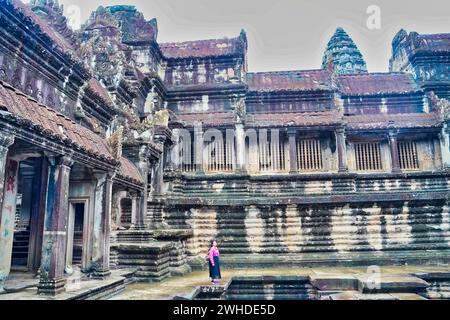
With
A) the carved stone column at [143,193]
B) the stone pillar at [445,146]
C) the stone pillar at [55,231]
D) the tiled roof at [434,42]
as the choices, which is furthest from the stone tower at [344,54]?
the stone pillar at [55,231]

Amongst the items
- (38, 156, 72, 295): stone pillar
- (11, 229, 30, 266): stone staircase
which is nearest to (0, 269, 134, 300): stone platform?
(38, 156, 72, 295): stone pillar

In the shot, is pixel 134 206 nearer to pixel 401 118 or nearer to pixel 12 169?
pixel 12 169

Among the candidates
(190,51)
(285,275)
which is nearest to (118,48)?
(190,51)

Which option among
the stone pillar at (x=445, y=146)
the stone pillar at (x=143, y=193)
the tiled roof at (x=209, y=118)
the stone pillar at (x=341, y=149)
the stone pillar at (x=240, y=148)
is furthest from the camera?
the tiled roof at (x=209, y=118)

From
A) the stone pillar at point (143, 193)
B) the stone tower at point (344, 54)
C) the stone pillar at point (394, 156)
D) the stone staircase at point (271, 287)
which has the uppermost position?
the stone tower at point (344, 54)

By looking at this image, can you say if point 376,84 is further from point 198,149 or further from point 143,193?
point 143,193

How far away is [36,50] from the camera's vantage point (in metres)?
8.04

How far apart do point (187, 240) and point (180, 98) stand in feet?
33.8

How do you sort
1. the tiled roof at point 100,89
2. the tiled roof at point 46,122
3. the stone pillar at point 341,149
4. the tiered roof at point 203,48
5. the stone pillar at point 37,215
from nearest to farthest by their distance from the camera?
the tiled roof at point 46,122 < the stone pillar at point 37,215 < the tiled roof at point 100,89 < the stone pillar at point 341,149 < the tiered roof at point 203,48

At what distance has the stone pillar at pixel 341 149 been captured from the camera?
19672 millimetres

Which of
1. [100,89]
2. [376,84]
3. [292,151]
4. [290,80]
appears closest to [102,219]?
[100,89]

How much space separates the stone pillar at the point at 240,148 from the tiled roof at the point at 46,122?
10678 mm

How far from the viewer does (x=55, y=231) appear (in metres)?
7.32

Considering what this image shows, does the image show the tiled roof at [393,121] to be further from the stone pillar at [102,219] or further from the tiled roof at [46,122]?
the tiled roof at [46,122]
